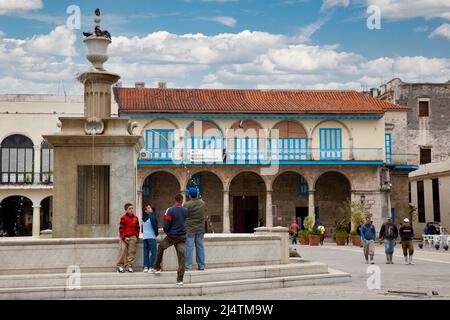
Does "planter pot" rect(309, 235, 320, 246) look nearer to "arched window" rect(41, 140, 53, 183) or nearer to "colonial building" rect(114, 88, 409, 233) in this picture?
"colonial building" rect(114, 88, 409, 233)

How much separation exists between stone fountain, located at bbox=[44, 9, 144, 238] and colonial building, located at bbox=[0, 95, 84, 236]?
2639 cm

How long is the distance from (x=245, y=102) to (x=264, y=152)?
336 centimetres

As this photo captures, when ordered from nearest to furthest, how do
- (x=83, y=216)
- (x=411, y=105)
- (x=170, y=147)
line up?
1. (x=83, y=216)
2. (x=170, y=147)
3. (x=411, y=105)

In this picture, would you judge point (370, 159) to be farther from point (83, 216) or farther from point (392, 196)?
point (83, 216)

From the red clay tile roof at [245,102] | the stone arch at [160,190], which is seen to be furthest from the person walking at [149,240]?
the stone arch at [160,190]

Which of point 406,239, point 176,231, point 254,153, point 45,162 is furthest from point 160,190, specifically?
point 176,231

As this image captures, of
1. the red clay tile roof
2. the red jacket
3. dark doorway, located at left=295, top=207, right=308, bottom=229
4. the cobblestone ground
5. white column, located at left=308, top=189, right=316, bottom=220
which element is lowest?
the cobblestone ground

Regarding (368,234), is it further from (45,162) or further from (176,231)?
(45,162)

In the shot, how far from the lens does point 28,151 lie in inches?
1544

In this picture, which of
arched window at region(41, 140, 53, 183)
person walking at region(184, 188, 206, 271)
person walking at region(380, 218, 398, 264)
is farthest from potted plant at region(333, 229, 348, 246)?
person walking at region(184, 188, 206, 271)

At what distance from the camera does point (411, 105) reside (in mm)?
46344

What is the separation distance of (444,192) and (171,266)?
102 feet

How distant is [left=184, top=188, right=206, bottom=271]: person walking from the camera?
37.0ft
